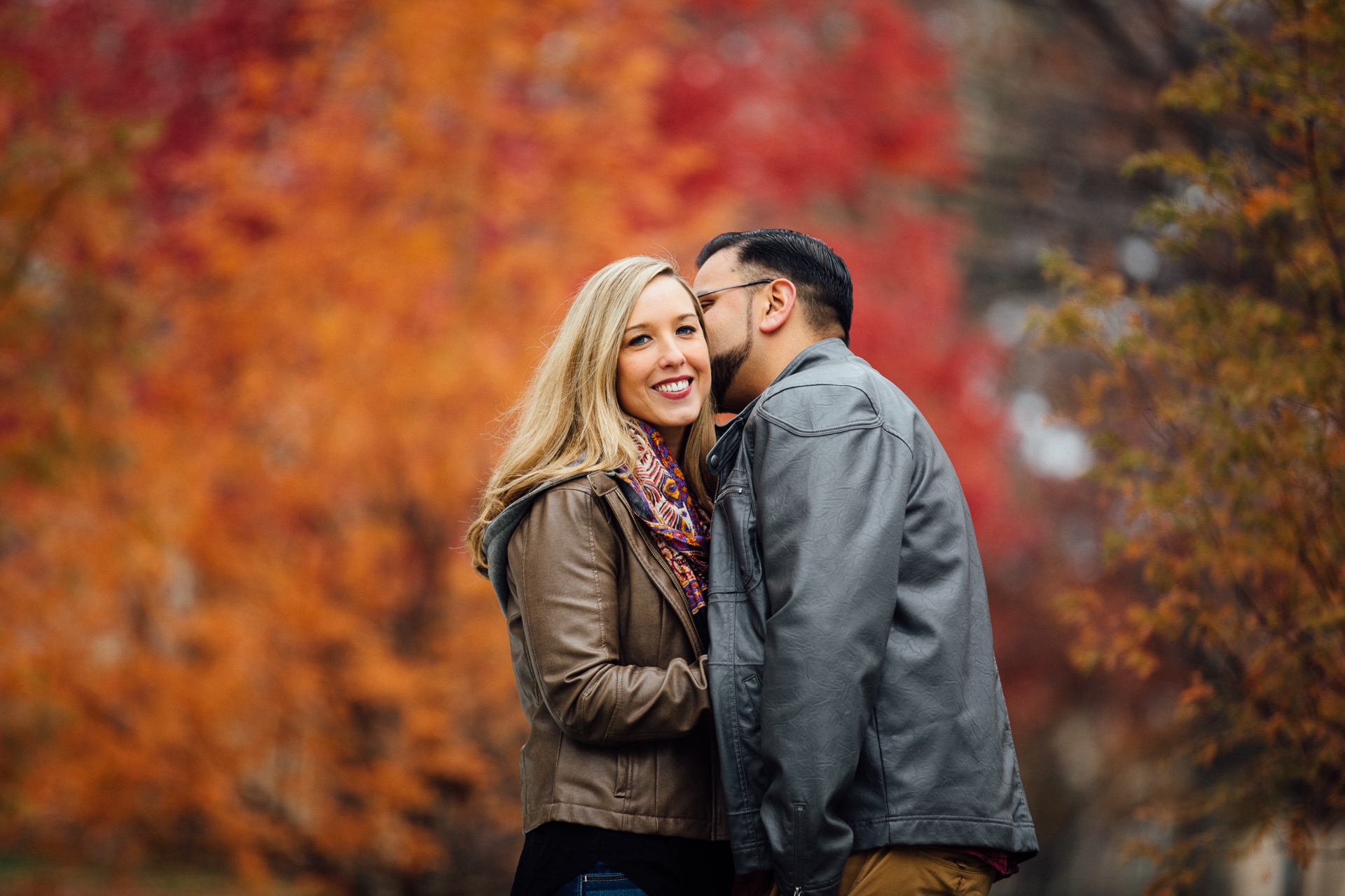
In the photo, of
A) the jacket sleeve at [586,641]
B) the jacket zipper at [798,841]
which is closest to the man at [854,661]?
the jacket zipper at [798,841]

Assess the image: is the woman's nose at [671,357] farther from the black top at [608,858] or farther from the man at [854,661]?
the black top at [608,858]

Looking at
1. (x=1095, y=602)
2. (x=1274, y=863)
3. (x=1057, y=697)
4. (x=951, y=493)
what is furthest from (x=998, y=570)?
(x=951, y=493)

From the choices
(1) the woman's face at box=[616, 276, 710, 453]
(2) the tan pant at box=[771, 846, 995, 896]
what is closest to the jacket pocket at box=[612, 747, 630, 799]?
(2) the tan pant at box=[771, 846, 995, 896]

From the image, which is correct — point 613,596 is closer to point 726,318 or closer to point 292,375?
point 726,318

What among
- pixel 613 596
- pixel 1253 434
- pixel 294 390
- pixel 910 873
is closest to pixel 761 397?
pixel 613 596

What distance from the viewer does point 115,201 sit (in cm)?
553

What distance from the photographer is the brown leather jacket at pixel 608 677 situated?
2.12m

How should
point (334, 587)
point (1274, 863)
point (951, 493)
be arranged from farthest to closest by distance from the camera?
point (1274, 863), point (334, 587), point (951, 493)

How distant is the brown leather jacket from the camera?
6.96ft

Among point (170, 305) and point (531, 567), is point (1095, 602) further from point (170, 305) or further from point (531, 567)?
point (170, 305)

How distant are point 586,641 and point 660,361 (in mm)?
647

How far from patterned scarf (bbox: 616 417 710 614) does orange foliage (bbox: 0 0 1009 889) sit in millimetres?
3419

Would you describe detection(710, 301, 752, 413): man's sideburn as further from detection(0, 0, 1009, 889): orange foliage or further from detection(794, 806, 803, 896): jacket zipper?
detection(0, 0, 1009, 889): orange foliage

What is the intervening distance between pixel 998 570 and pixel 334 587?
242 inches
